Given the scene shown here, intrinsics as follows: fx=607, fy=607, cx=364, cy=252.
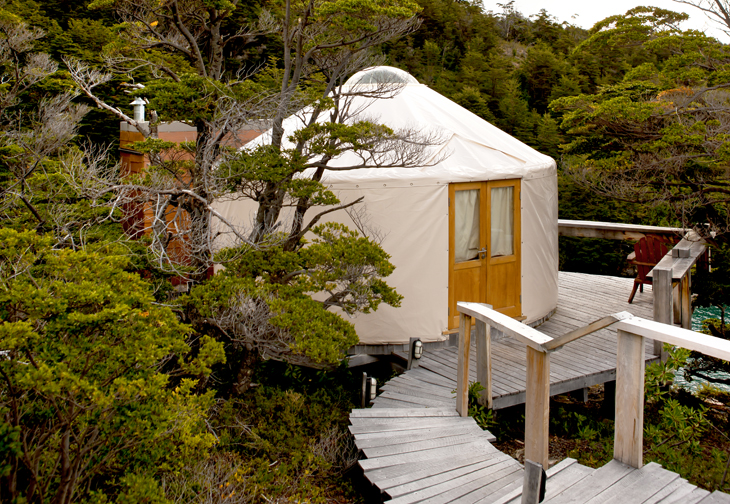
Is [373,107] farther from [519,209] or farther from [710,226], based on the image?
[710,226]

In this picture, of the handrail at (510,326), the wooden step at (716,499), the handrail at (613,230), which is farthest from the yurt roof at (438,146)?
the wooden step at (716,499)

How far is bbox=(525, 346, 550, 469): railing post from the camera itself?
3484mm

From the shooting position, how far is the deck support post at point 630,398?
2988mm

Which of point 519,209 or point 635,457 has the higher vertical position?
point 519,209

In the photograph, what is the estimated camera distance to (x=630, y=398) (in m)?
3.01

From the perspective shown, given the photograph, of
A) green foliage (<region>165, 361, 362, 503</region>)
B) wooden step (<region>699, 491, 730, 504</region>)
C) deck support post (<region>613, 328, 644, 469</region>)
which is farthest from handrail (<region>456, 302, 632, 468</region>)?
green foliage (<region>165, 361, 362, 503</region>)

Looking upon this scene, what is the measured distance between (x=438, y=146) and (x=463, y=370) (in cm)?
282

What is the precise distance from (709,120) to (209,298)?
6.33m

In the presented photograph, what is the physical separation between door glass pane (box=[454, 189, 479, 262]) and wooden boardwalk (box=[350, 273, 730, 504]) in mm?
988

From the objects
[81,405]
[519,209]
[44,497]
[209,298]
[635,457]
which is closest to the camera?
[81,405]

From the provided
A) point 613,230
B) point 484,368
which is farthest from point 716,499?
point 613,230

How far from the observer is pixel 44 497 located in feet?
9.00

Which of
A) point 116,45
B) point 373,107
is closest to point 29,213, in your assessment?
point 116,45

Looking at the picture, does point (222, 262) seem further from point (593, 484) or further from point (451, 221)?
point (593, 484)
